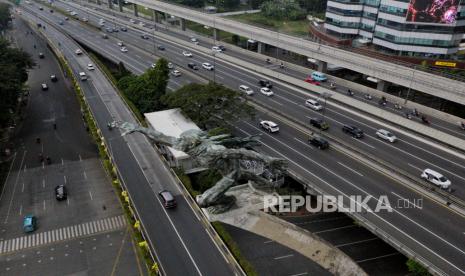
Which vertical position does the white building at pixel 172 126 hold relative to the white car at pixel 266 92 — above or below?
below

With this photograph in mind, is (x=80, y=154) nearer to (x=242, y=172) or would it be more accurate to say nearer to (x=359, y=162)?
(x=242, y=172)

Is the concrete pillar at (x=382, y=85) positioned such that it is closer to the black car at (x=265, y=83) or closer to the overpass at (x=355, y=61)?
the overpass at (x=355, y=61)

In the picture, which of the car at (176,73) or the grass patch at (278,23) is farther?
the grass patch at (278,23)

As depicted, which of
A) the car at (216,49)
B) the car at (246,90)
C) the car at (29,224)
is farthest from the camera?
the car at (216,49)

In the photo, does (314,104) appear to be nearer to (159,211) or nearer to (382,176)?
(382,176)

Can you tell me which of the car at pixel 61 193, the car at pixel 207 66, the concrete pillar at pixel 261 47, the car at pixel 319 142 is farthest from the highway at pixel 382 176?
the concrete pillar at pixel 261 47

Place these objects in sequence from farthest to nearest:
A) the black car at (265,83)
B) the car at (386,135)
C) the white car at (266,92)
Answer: the black car at (265,83)
the white car at (266,92)
the car at (386,135)

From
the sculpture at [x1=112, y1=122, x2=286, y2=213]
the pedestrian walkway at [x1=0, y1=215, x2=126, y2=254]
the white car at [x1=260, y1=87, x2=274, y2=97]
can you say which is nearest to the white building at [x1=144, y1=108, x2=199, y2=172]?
the pedestrian walkway at [x1=0, y1=215, x2=126, y2=254]

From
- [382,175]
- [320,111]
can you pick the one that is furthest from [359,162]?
[320,111]
